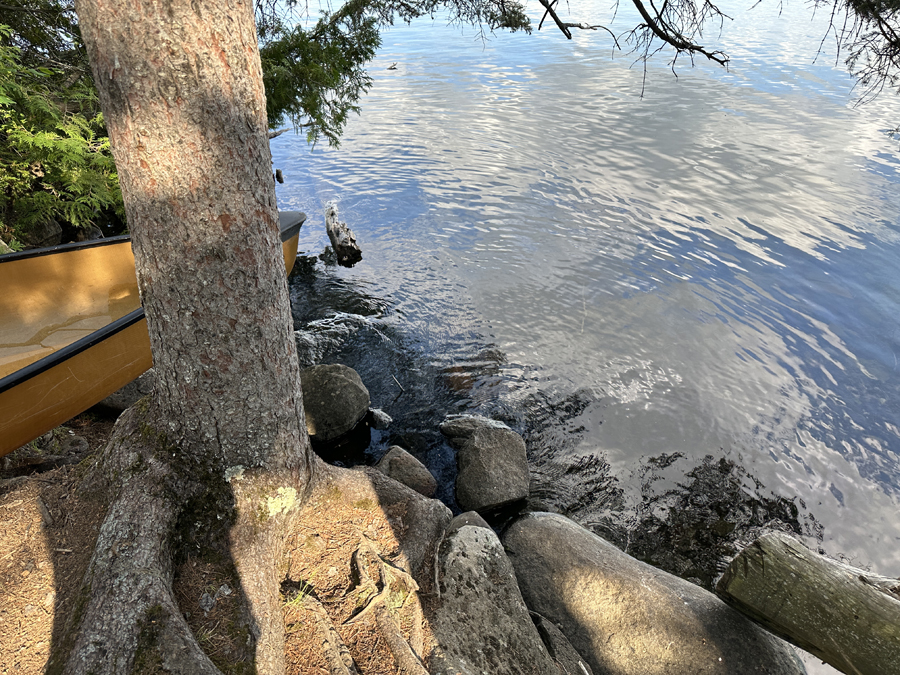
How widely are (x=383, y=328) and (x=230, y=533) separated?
5074 mm

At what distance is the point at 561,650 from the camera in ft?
10.5

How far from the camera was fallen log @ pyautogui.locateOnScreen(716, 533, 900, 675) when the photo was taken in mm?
2947

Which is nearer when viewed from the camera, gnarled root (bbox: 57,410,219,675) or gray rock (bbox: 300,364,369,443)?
gnarled root (bbox: 57,410,219,675)

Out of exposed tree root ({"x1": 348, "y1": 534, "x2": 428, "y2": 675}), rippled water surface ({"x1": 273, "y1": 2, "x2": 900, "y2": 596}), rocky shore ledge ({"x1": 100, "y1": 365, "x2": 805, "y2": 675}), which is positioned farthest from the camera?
rippled water surface ({"x1": 273, "y1": 2, "x2": 900, "y2": 596})

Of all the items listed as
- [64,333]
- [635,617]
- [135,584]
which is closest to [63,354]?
[64,333]

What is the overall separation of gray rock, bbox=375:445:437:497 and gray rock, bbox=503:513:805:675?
114cm

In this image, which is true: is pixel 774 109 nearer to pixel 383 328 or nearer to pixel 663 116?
pixel 663 116

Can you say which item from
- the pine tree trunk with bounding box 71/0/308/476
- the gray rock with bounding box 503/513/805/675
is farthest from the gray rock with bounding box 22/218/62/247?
the gray rock with bounding box 503/513/805/675

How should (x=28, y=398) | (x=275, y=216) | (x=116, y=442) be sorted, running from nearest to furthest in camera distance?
(x=275, y=216)
(x=116, y=442)
(x=28, y=398)

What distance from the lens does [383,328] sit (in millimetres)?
7602

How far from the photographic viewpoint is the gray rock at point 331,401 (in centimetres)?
547

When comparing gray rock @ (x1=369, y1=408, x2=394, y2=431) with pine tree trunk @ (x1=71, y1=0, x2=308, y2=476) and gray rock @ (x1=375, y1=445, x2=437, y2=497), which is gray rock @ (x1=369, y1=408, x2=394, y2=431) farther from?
pine tree trunk @ (x1=71, y1=0, x2=308, y2=476)

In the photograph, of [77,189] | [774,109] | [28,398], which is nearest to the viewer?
[28,398]

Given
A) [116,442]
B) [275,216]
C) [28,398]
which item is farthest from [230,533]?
[28,398]
